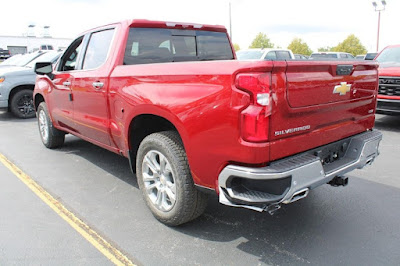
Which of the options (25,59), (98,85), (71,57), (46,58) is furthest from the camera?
(25,59)

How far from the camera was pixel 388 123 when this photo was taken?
7906 millimetres

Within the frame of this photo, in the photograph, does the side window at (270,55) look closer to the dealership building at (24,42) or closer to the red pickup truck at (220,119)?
the red pickup truck at (220,119)

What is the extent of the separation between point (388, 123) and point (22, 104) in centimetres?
939

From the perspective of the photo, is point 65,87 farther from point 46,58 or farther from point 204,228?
point 46,58

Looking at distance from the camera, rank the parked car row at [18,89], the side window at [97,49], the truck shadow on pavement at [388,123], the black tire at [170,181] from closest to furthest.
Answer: the black tire at [170,181]
the side window at [97,49]
the truck shadow on pavement at [388,123]
the parked car row at [18,89]

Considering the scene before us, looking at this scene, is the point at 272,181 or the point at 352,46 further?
the point at 352,46

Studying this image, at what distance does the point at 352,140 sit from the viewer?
3117mm

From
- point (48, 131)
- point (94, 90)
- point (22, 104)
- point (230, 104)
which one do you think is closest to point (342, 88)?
point (230, 104)

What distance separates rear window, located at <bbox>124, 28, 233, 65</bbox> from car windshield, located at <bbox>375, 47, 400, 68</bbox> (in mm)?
4787

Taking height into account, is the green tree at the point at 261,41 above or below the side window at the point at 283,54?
above

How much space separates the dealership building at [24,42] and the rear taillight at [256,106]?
220 ft

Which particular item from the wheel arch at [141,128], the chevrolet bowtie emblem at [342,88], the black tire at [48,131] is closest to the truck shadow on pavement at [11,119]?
the black tire at [48,131]

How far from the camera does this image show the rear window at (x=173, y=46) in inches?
150

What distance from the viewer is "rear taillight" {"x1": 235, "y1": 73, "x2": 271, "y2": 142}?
2260 millimetres
